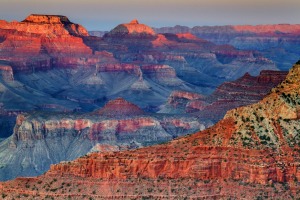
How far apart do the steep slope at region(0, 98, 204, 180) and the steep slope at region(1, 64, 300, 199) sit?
60147mm

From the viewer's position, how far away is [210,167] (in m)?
56.7

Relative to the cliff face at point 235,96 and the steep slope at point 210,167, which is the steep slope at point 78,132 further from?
the steep slope at point 210,167

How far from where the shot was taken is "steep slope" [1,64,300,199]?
180 ft

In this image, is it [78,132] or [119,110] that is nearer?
[78,132]

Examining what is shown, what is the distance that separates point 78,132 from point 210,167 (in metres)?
71.7

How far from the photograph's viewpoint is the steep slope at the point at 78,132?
121 metres

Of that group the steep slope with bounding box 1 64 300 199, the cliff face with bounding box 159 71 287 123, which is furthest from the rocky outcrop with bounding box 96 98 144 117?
the steep slope with bounding box 1 64 300 199

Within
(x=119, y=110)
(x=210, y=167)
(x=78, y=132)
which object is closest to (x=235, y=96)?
(x=119, y=110)

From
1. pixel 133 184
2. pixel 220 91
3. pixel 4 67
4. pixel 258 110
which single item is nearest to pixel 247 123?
pixel 258 110

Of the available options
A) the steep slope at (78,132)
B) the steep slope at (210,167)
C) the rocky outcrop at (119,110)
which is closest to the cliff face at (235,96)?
the steep slope at (78,132)

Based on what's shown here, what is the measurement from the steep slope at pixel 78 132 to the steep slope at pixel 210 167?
60147 millimetres

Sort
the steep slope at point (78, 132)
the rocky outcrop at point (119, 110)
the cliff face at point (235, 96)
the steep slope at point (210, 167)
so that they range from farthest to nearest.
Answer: the rocky outcrop at point (119, 110) < the steep slope at point (78, 132) < the cliff face at point (235, 96) < the steep slope at point (210, 167)

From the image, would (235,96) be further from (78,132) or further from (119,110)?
(78,132)

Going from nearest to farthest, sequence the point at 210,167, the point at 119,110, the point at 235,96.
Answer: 1. the point at 210,167
2. the point at 235,96
3. the point at 119,110
